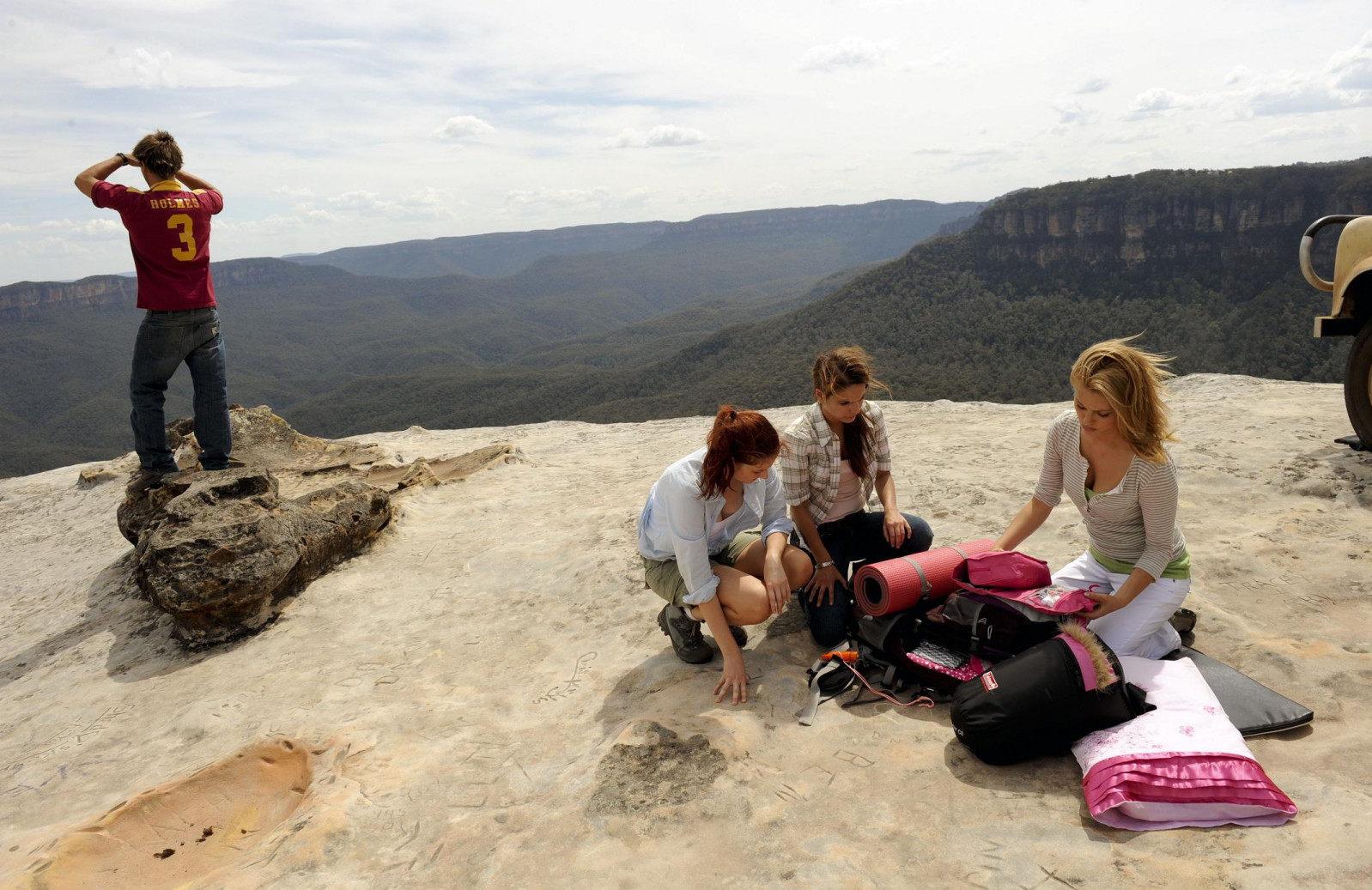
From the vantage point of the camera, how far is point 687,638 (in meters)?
4.05

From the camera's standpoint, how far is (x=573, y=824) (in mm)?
2861

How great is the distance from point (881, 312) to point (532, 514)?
57.5 metres

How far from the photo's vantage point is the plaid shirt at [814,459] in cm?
421

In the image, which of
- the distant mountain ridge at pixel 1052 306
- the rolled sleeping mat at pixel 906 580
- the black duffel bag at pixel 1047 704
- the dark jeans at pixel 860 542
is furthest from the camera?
the distant mountain ridge at pixel 1052 306

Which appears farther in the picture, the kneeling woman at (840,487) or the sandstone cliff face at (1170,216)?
the sandstone cliff face at (1170,216)

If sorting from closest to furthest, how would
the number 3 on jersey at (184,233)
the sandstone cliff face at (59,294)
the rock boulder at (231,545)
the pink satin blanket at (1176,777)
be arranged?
the pink satin blanket at (1176,777) < the rock boulder at (231,545) < the number 3 on jersey at (184,233) < the sandstone cliff face at (59,294)

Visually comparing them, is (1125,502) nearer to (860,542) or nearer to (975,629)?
(975,629)

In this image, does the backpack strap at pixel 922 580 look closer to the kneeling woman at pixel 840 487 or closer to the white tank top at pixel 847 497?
the kneeling woman at pixel 840 487

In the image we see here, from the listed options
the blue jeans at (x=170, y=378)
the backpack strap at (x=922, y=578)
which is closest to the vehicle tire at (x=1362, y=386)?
the backpack strap at (x=922, y=578)

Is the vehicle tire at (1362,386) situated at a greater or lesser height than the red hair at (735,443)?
lesser

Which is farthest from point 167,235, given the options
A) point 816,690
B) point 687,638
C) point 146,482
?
point 816,690

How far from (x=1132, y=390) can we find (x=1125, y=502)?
56cm

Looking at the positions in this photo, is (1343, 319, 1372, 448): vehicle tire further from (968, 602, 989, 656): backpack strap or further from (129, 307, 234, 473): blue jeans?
(129, 307, 234, 473): blue jeans

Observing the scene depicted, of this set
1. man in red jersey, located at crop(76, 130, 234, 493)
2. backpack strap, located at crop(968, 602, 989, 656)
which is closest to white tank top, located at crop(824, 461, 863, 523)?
backpack strap, located at crop(968, 602, 989, 656)
